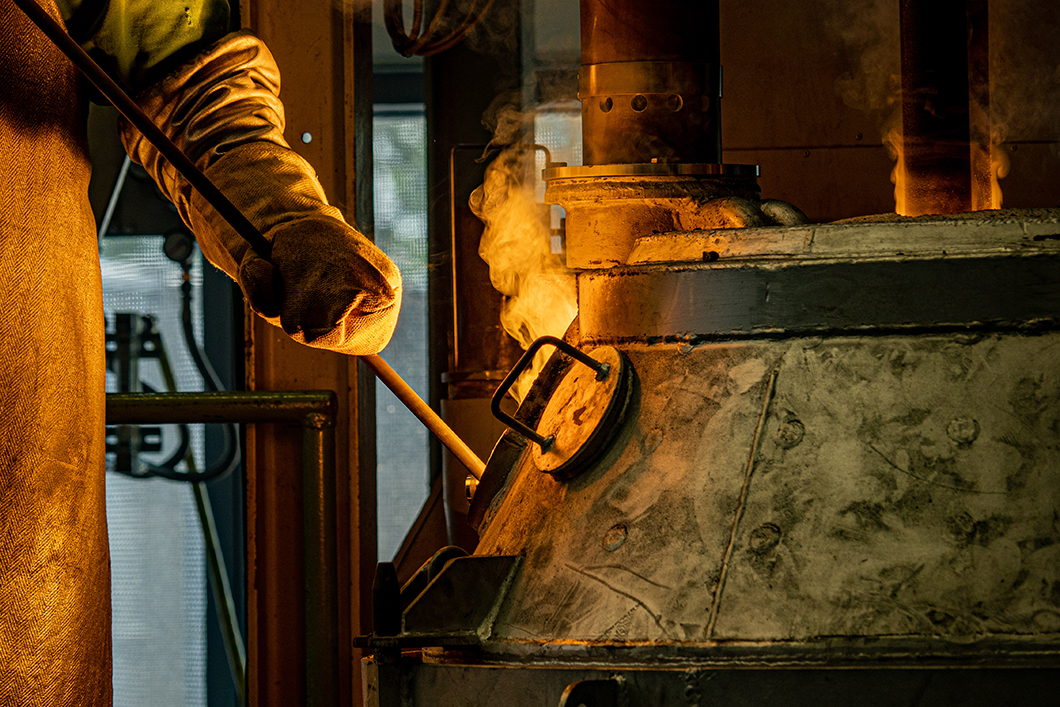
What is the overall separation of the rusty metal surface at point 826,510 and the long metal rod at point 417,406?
1.58 feet

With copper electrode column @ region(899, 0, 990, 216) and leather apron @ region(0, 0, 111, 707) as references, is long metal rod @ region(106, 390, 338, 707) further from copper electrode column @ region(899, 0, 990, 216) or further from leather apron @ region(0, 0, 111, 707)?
copper electrode column @ region(899, 0, 990, 216)

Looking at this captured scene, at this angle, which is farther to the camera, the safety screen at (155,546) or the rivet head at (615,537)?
the safety screen at (155,546)

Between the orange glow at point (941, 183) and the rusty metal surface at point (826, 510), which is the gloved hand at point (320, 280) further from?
the orange glow at point (941, 183)

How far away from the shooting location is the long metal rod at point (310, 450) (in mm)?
2668

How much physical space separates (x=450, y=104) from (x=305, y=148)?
0.43 metres

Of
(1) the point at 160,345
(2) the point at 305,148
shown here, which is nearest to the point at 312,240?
(2) the point at 305,148

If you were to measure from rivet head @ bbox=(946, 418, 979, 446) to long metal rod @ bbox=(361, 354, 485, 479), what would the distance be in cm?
74

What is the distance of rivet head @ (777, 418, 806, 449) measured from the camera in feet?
4.04

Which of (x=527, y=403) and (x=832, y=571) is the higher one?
(x=527, y=403)

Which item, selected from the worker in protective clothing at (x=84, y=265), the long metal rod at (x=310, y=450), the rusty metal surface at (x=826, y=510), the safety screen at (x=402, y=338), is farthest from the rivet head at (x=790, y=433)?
the safety screen at (x=402, y=338)

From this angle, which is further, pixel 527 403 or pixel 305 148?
pixel 305 148

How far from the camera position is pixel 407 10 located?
316 centimetres

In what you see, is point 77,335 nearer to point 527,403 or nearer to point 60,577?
point 60,577

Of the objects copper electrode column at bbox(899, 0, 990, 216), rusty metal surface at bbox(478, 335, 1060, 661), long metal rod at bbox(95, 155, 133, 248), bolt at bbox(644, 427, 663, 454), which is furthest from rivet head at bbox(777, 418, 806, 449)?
long metal rod at bbox(95, 155, 133, 248)
